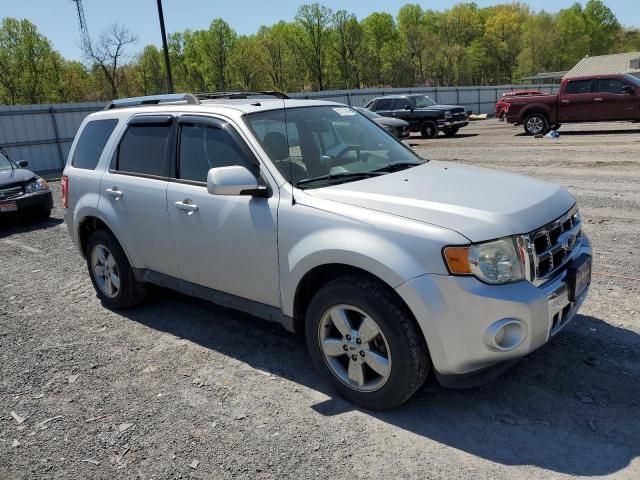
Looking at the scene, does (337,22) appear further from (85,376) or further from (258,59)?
(85,376)

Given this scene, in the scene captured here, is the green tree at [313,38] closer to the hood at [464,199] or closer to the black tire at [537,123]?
the black tire at [537,123]

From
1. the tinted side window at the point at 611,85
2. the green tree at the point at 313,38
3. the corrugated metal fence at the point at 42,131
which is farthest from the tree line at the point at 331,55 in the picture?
the tinted side window at the point at 611,85

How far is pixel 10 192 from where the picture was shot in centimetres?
1000

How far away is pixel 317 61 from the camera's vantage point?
78.7 metres

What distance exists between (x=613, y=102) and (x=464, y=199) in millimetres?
19238

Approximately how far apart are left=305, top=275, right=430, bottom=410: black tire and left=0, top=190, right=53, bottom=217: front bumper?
8.41 m

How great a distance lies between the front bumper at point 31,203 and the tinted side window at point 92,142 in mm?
5158

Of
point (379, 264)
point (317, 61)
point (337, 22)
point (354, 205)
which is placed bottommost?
point (379, 264)

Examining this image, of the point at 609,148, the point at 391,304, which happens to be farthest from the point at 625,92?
the point at 391,304

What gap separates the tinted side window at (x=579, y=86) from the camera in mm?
19891

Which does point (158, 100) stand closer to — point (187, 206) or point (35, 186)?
point (187, 206)

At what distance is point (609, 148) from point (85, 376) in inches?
593

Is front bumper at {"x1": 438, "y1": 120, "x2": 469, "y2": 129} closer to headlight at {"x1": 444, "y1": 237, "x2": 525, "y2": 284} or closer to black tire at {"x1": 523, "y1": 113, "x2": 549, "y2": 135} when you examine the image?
black tire at {"x1": 523, "y1": 113, "x2": 549, "y2": 135}

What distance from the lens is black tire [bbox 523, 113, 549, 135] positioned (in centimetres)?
2084
